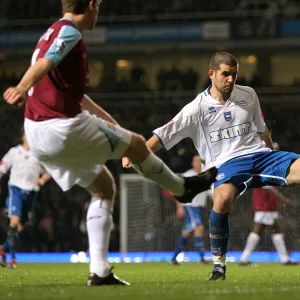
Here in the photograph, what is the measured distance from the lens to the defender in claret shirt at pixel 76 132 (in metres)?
4.86

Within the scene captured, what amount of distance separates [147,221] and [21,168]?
419cm

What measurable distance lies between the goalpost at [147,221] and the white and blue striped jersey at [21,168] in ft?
12.7

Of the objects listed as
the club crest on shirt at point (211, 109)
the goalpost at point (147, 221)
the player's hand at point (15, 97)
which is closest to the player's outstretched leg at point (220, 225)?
the club crest on shirt at point (211, 109)

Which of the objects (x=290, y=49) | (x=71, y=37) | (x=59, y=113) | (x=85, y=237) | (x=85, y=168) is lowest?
(x=85, y=237)

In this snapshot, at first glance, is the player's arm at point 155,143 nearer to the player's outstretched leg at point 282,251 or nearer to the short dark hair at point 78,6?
the short dark hair at point 78,6

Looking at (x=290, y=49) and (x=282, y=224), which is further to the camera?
(x=290, y=49)

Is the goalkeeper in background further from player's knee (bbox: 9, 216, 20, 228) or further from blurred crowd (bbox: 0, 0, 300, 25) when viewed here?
blurred crowd (bbox: 0, 0, 300, 25)

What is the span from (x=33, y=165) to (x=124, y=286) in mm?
7863

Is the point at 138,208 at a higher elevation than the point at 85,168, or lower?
lower

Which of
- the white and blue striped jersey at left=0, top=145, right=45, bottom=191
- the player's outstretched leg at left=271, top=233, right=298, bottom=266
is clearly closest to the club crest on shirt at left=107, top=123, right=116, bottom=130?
the white and blue striped jersey at left=0, top=145, right=45, bottom=191

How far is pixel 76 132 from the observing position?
4.85 meters

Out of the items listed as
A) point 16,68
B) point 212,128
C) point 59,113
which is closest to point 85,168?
point 59,113

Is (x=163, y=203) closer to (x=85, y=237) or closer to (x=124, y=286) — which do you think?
(x=85, y=237)

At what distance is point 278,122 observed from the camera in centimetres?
2045
